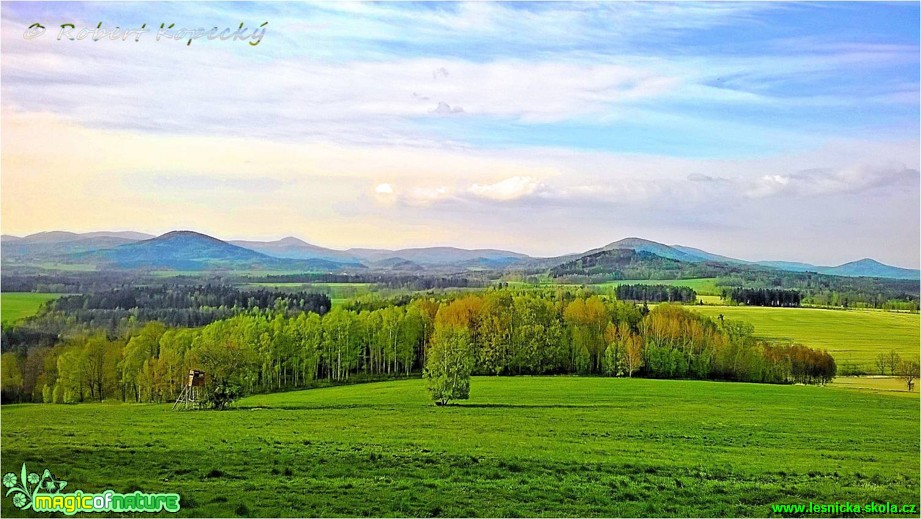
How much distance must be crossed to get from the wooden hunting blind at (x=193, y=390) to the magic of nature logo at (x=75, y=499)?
5.96 meters

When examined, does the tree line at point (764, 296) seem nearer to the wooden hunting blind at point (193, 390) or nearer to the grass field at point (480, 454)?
the grass field at point (480, 454)

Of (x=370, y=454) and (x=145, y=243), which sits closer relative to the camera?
(x=370, y=454)

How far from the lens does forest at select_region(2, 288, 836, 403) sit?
18.9 m

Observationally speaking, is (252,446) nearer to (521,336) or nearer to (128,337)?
(128,337)

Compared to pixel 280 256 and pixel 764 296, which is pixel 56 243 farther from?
pixel 764 296

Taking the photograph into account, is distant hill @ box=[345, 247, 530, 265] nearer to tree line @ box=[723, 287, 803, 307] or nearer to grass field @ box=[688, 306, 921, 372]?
grass field @ box=[688, 306, 921, 372]

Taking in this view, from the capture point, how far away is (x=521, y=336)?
22859mm

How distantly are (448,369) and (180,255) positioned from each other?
30.7 feet

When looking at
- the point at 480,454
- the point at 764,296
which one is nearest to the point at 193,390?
the point at 480,454

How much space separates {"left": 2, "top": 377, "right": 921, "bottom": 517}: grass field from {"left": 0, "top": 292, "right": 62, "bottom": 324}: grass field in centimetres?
246

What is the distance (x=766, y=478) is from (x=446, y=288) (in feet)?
40.2

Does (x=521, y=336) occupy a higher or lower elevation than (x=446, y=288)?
lower

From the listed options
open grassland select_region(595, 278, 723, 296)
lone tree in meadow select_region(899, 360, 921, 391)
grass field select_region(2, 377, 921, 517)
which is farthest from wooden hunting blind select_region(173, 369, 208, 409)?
lone tree in meadow select_region(899, 360, 921, 391)

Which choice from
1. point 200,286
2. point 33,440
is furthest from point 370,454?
point 200,286
